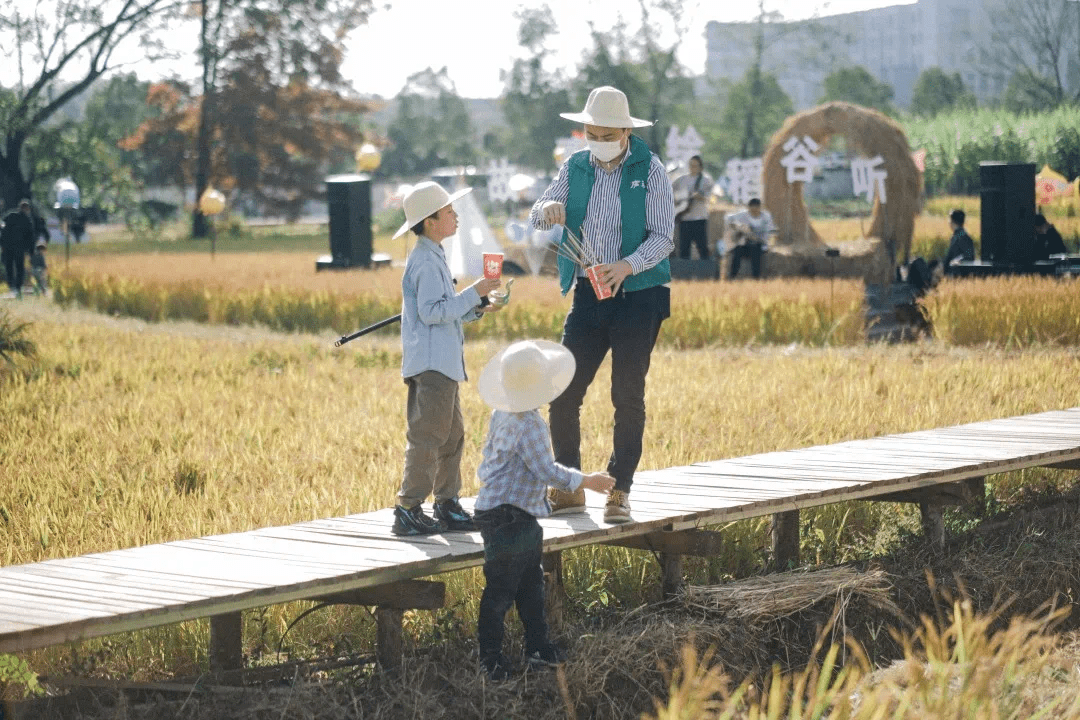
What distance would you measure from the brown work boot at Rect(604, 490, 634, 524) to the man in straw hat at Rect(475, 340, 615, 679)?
0.46 m

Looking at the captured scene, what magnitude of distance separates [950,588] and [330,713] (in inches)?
111

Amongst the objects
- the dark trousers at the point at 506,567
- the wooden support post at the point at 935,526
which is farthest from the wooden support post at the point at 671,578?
the wooden support post at the point at 935,526

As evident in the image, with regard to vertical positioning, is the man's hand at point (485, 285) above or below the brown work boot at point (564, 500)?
above

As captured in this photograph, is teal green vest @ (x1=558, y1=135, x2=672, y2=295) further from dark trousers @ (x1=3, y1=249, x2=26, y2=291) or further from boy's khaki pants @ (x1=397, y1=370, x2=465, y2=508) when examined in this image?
dark trousers @ (x1=3, y1=249, x2=26, y2=291)

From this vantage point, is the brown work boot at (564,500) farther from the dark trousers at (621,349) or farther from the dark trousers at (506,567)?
the dark trousers at (506,567)

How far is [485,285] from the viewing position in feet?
16.0

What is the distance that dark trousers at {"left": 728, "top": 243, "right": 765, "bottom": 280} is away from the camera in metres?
19.4

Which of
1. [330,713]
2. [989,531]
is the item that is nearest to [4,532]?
[330,713]

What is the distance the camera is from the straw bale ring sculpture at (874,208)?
65.3 ft

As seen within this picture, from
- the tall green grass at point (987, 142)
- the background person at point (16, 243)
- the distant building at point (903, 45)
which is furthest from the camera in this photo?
the distant building at point (903, 45)

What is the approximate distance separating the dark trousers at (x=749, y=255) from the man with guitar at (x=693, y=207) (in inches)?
34.6

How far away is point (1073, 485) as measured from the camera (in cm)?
771

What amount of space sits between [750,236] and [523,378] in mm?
15303

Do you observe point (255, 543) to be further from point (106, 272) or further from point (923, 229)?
point (923, 229)
